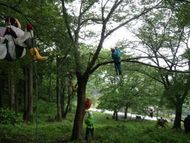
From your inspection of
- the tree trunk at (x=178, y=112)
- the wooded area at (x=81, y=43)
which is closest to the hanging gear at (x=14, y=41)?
the wooded area at (x=81, y=43)

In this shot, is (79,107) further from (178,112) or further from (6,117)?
(178,112)

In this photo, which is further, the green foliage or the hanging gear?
the green foliage

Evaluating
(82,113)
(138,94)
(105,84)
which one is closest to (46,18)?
(82,113)

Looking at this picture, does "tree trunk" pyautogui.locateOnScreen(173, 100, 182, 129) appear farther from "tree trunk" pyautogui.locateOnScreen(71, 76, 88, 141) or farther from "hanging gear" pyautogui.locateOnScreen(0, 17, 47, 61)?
"hanging gear" pyautogui.locateOnScreen(0, 17, 47, 61)

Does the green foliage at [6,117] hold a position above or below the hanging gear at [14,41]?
below

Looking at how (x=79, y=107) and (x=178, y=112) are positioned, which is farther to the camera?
(x=178, y=112)

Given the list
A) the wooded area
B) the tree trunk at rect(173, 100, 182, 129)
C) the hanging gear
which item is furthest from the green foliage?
the tree trunk at rect(173, 100, 182, 129)

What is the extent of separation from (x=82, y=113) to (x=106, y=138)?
1839 millimetres

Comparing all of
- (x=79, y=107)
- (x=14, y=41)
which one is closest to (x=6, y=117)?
(x=79, y=107)

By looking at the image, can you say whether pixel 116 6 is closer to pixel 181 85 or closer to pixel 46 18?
pixel 46 18

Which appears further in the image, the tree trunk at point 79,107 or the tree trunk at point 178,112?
the tree trunk at point 178,112

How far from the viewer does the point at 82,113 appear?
17.5 m

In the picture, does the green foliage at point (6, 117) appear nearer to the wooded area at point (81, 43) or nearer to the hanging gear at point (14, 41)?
the wooded area at point (81, 43)

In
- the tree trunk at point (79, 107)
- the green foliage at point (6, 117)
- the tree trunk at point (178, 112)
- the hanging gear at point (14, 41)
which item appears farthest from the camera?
the tree trunk at point (178, 112)
